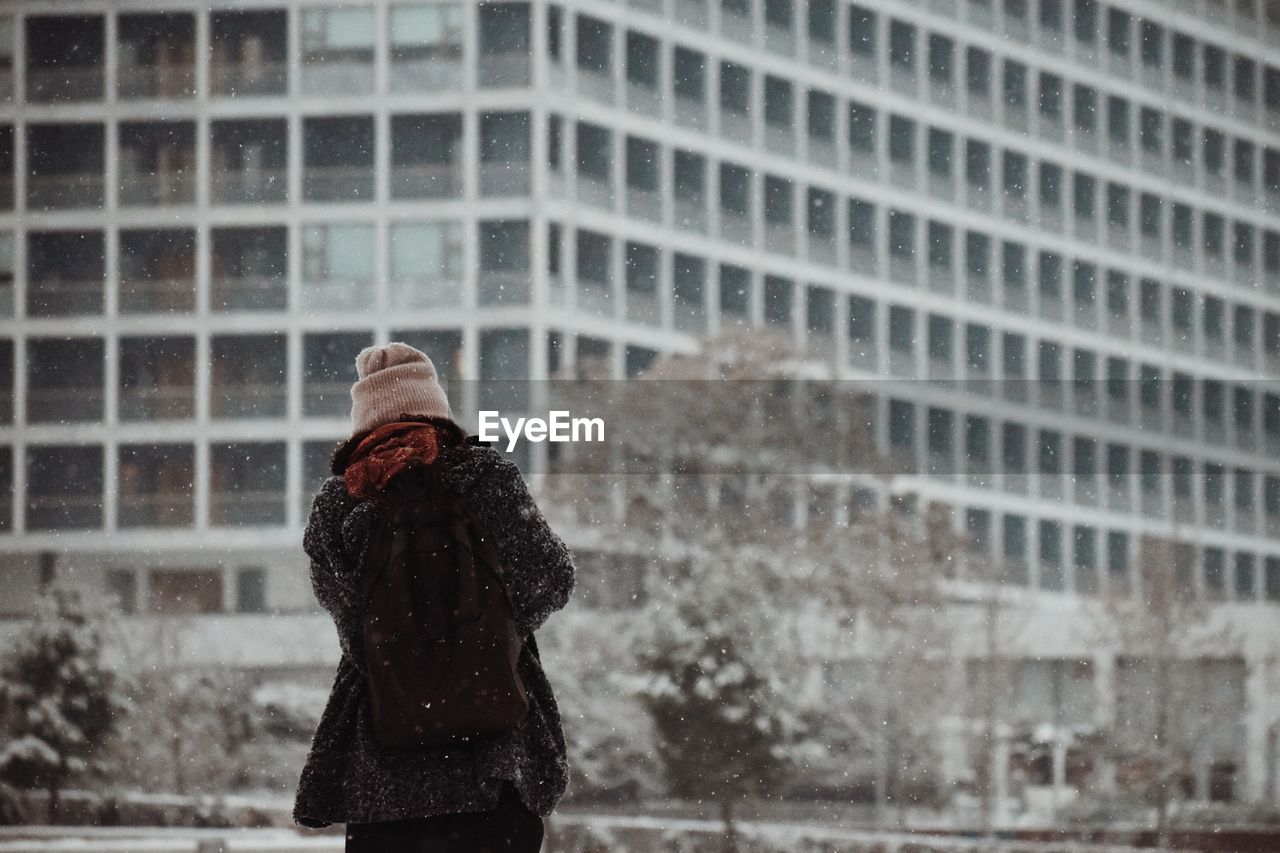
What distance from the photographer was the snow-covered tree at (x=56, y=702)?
1383 cm

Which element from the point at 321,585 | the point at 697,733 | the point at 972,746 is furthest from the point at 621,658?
the point at 321,585

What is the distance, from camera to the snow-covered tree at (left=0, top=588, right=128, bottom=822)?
45.4 ft

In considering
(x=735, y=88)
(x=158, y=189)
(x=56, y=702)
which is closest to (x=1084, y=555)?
(x=735, y=88)

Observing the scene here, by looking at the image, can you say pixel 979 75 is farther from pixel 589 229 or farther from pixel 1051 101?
pixel 589 229

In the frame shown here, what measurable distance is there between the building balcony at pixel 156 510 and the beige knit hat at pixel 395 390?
18393 mm

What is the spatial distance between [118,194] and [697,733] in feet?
34.0

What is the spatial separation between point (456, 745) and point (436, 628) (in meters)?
0.12

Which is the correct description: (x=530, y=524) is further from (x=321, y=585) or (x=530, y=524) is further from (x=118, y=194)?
(x=118, y=194)

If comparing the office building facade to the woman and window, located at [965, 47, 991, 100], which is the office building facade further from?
the woman

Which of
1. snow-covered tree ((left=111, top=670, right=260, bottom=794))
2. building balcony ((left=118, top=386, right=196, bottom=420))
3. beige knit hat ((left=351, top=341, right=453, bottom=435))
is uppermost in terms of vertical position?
building balcony ((left=118, top=386, right=196, bottom=420))

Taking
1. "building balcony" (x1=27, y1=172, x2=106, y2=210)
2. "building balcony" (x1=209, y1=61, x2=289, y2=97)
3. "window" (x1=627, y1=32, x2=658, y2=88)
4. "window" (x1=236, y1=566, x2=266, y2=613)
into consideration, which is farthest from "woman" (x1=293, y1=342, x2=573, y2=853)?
"building balcony" (x1=27, y1=172, x2=106, y2=210)

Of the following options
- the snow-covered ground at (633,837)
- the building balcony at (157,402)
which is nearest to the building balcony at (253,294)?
the building balcony at (157,402)

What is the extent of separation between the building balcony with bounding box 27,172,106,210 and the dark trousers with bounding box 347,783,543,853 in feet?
64.8

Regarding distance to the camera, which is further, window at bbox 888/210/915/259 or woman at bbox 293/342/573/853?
window at bbox 888/210/915/259
